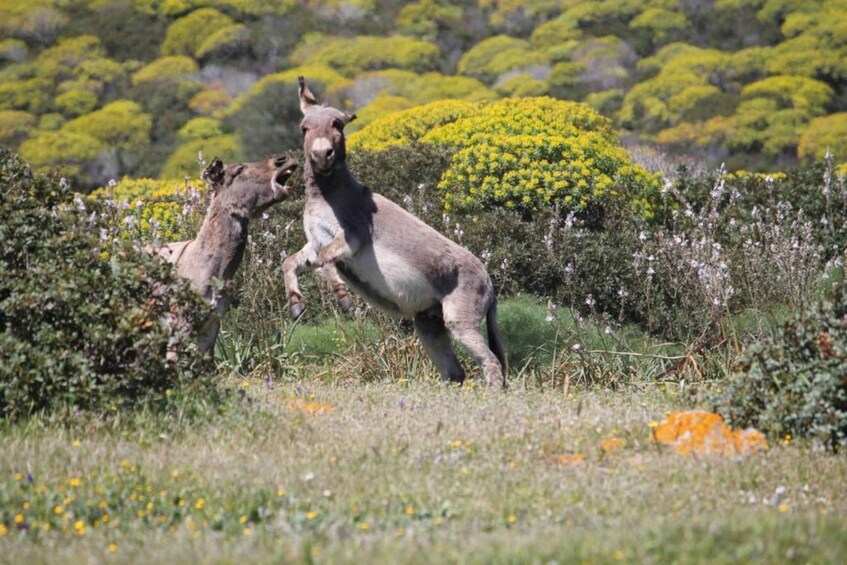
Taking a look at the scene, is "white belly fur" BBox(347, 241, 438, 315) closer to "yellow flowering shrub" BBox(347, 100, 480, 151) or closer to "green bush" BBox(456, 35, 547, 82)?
"yellow flowering shrub" BBox(347, 100, 480, 151)

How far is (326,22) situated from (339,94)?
7.27 metres

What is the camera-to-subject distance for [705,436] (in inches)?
286

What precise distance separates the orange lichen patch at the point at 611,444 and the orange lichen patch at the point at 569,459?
18 cm

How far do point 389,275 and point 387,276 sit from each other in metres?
0.02

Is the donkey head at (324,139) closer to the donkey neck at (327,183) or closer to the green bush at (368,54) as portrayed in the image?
the donkey neck at (327,183)

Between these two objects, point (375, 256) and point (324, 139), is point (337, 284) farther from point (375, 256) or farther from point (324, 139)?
point (324, 139)

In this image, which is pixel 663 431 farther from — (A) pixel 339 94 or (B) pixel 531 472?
(A) pixel 339 94

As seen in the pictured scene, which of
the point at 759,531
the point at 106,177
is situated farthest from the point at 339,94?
the point at 759,531

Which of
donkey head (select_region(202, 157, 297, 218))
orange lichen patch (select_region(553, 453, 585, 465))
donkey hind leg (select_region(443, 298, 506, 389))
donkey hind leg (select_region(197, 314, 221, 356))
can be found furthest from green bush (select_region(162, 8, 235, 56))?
orange lichen patch (select_region(553, 453, 585, 465))

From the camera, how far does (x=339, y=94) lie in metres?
35.2

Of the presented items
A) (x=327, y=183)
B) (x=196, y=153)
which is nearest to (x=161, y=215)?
(x=327, y=183)

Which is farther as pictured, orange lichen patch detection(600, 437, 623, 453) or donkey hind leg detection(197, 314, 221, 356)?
donkey hind leg detection(197, 314, 221, 356)

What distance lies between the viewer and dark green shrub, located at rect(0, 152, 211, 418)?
7723 millimetres

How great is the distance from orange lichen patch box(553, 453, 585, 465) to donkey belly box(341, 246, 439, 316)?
2579 mm
